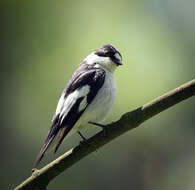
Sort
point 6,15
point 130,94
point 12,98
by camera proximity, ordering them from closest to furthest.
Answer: point 130,94 < point 12,98 < point 6,15

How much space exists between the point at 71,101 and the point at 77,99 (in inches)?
2.5

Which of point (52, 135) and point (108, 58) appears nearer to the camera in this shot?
point (52, 135)

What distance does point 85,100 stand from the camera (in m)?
5.35

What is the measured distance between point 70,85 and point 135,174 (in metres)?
4.51

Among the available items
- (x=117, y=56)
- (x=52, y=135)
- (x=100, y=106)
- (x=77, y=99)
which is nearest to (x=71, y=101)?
(x=77, y=99)

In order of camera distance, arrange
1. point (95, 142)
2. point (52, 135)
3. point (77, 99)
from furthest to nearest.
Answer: point (77, 99) → point (52, 135) → point (95, 142)

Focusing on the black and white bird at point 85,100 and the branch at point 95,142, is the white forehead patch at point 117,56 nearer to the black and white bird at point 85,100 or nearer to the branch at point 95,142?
the black and white bird at point 85,100

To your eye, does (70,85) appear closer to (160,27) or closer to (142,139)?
(142,139)

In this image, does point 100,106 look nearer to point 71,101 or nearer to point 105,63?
point 71,101

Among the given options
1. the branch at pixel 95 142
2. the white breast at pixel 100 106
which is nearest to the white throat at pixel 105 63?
the white breast at pixel 100 106

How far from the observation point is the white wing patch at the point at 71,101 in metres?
5.25

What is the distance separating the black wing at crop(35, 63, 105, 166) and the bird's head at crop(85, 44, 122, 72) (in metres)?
0.12

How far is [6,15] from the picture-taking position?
10617mm

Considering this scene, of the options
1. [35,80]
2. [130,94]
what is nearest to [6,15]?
[35,80]
